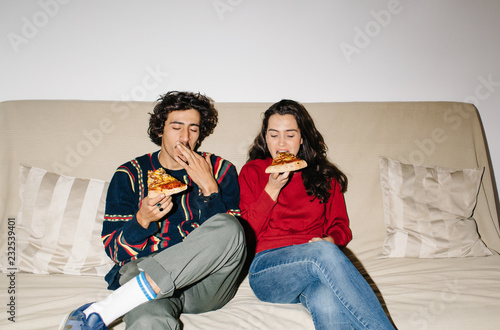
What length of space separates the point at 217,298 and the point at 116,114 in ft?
4.28

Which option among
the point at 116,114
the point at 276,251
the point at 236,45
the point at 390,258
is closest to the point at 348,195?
the point at 390,258

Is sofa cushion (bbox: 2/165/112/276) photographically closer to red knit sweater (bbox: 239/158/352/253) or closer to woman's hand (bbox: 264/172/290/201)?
red knit sweater (bbox: 239/158/352/253)

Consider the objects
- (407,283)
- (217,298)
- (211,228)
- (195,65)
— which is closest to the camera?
(211,228)

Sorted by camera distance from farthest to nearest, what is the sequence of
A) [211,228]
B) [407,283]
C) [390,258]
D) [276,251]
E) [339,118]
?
1. [339,118]
2. [390,258]
3. [407,283]
4. [276,251]
5. [211,228]

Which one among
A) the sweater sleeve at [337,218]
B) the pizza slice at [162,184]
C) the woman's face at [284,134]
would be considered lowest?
the sweater sleeve at [337,218]

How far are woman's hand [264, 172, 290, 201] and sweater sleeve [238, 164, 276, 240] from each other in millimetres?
32

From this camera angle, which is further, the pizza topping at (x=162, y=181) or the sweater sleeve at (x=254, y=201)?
the sweater sleeve at (x=254, y=201)

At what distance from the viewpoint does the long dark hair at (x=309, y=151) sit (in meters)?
1.98

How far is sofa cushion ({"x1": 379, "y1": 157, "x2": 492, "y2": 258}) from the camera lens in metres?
2.07

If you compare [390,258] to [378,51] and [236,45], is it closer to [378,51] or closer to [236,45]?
[378,51]

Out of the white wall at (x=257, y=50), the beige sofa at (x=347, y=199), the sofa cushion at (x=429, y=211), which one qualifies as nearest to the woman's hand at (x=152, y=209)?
the beige sofa at (x=347, y=199)

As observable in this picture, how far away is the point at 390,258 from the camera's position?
210 centimetres

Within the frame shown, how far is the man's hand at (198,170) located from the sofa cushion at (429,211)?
43.7 inches

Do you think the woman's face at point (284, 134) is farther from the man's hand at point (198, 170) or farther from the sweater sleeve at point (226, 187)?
the man's hand at point (198, 170)
